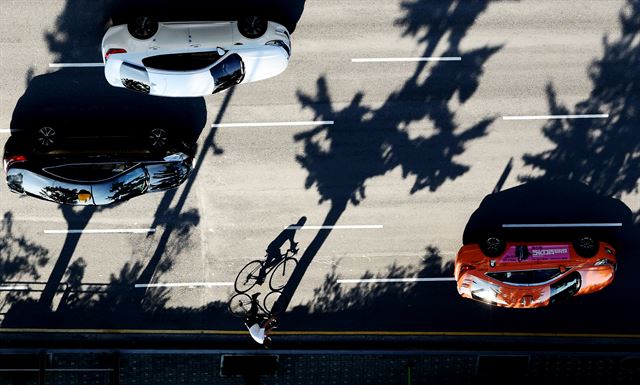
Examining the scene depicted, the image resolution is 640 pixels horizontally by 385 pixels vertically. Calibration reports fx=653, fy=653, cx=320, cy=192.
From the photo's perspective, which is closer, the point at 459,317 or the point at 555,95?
the point at 555,95

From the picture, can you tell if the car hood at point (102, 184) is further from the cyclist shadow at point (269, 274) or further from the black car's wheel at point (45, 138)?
the cyclist shadow at point (269, 274)

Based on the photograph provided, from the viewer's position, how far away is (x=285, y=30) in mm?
17812

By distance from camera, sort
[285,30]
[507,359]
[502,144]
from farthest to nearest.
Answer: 1. [507,359]
2. [502,144]
3. [285,30]

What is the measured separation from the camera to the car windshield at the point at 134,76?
17297 millimetres

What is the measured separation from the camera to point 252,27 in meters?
17.7

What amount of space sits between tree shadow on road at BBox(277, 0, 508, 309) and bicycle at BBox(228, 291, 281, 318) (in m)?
2.70

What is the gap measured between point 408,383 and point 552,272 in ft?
18.4

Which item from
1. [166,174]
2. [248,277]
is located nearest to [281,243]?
[248,277]

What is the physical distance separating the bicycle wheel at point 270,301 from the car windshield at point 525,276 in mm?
6398

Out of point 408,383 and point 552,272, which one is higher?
point 552,272

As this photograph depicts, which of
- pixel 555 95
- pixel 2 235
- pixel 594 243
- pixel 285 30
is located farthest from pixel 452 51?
pixel 2 235

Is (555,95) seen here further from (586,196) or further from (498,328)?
(498,328)

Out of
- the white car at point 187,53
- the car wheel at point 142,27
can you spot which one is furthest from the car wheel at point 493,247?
the car wheel at point 142,27

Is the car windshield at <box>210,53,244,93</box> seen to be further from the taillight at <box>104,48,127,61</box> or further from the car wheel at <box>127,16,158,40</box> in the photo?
the taillight at <box>104,48,127,61</box>
